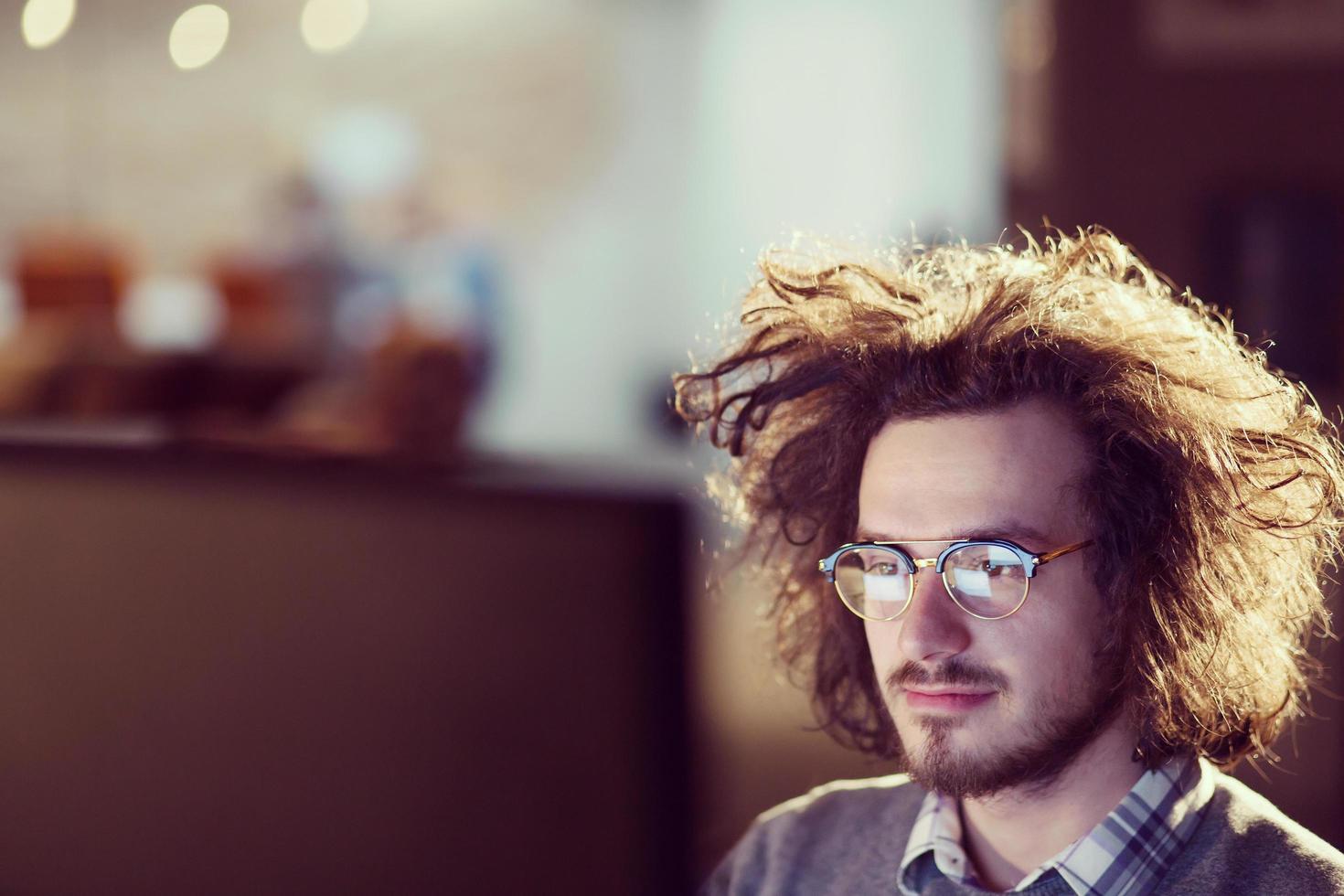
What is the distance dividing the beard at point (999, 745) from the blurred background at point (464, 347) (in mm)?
217

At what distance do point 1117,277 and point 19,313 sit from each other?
5.98 meters

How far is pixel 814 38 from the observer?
7.29m

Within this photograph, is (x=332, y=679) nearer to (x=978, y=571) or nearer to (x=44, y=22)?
(x=978, y=571)

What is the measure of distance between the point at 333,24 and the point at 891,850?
25.0ft

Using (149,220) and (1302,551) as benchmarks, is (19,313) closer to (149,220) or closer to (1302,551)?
(149,220)

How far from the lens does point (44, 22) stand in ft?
24.5

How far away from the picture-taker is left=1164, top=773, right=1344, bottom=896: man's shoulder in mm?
966

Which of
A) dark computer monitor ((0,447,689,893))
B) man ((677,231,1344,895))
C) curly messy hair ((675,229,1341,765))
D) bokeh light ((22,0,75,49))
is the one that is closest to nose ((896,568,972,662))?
man ((677,231,1344,895))

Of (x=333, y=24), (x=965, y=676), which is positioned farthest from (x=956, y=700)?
(x=333, y=24)

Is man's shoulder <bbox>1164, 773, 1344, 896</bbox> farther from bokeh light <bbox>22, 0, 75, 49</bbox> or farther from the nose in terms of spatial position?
bokeh light <bbox>22, 0, 75, 49</bbox>

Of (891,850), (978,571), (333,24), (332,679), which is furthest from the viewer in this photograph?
(333,24)

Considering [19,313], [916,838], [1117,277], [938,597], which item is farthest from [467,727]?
[19,313]

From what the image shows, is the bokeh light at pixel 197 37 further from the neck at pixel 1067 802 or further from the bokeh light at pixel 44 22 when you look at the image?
the neck at pixel 1067 802

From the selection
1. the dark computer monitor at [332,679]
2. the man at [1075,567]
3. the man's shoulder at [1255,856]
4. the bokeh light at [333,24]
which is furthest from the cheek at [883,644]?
the bokeh light at [333,24]
